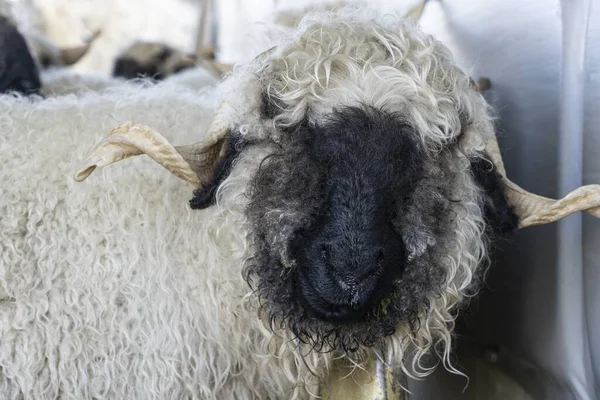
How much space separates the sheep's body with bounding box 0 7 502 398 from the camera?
1.63m

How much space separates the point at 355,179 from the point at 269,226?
212 millimetres

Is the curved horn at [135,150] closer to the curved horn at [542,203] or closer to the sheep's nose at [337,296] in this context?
the sheep's nose at [337,296]

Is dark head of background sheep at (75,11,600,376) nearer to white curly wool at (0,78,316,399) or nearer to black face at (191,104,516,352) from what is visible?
black face at (191,104,516,352)

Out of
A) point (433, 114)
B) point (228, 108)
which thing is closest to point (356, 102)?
point (433, 114)

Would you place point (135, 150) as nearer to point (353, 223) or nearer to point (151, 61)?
point (353, 223)

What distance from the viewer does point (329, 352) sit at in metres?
1.69

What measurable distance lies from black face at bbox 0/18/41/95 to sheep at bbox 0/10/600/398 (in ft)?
2.45

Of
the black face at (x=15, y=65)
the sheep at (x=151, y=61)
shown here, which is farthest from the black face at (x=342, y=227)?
the sheep at (x=151, y=61)

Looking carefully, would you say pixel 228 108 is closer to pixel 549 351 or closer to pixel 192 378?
pixel 192 378

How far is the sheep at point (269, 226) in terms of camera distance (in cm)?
149

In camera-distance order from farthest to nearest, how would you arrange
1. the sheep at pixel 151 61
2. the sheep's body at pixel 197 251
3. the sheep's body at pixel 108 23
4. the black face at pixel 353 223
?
1. the sheep's body at pixel 108 23
2. the sheep at pixel 151 61
3. the sheep's body at pixel 197 251
4. the black face at pixel 353 223

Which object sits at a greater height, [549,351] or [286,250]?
[286,250]

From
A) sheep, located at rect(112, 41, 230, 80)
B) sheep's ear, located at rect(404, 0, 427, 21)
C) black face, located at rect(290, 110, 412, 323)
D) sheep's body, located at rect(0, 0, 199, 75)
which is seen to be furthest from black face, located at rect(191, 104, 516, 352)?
sheep's body, located at rect(0, 0, 199, 75)

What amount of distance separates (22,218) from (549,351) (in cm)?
143
